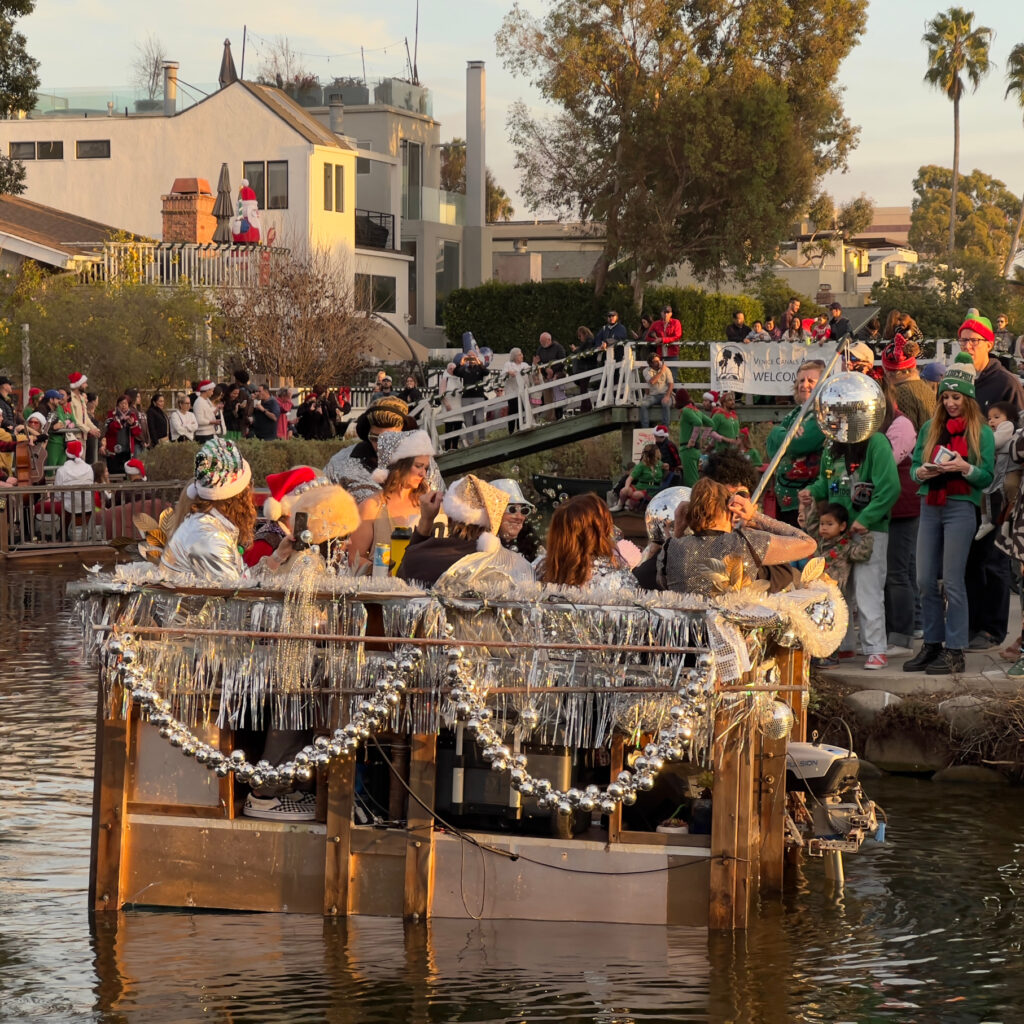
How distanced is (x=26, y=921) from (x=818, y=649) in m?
3.45

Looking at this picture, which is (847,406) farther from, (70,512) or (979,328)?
(70,512)

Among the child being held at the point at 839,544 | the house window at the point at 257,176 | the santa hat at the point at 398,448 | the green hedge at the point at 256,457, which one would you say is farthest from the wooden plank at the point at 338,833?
the house window at the point at 257,176

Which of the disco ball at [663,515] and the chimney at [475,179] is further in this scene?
the chimney at [475,179]

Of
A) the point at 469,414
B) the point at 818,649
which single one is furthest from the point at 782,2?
the point at 818,649

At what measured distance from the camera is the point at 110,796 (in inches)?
289

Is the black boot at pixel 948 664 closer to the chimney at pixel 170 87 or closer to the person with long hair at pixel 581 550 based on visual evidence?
the person with long hair at pixel 581 550

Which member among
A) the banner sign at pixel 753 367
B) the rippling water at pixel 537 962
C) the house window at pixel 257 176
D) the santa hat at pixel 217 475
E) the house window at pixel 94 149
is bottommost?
the rippling water at pixel 537 962

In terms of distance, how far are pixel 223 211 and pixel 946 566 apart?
38595 millimetres

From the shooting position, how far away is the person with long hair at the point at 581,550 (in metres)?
7.61

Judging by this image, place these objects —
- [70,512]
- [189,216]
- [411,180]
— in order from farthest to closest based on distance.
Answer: [411,180] → [189,216] → [70,512]

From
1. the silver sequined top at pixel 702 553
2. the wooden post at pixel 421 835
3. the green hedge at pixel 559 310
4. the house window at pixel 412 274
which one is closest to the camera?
the wooden post at pixel 421 835

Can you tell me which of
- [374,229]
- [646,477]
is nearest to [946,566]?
[646,477]

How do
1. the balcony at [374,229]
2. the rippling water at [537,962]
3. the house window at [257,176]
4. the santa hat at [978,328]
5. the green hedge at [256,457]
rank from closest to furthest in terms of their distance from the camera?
the rippling water at [537,962], the santa hat at [978,328], the green hedge at [256,457], the house window at [257,176], the balcony at [374,229]

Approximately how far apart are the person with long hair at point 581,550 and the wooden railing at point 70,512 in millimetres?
15488
